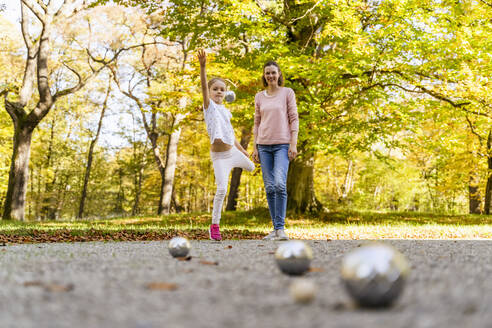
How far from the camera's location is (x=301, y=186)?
518 inches

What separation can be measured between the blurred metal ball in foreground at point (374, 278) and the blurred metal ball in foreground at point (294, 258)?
0.77 meters

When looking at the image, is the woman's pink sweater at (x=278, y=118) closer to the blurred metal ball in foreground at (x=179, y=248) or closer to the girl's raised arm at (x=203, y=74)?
the girl's raised arm at (x=203, y=74)

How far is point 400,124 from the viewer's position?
11359mm

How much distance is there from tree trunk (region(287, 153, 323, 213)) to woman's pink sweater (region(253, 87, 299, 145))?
293 inches

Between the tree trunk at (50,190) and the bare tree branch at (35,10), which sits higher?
the bare tree branch at (35,10)

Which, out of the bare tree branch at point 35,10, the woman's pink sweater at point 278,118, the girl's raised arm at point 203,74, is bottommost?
the woman's pink sweater at point 278,118

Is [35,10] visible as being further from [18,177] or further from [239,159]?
[239,159]

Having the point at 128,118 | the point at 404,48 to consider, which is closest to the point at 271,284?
the point at 404,48

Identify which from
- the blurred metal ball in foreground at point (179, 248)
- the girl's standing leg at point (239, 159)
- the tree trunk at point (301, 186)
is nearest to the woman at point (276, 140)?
the girl's standing leg at point (239, 159)

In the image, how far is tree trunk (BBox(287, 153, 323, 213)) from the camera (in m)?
13.1

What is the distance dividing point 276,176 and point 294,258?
306 centimetres

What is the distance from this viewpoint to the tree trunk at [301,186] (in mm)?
13086

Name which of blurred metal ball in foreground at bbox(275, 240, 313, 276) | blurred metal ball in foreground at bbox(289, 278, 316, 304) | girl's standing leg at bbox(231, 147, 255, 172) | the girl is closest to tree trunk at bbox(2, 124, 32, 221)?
the girl

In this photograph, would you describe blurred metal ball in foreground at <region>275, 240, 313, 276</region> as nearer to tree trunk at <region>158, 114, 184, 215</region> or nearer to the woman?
the woman
